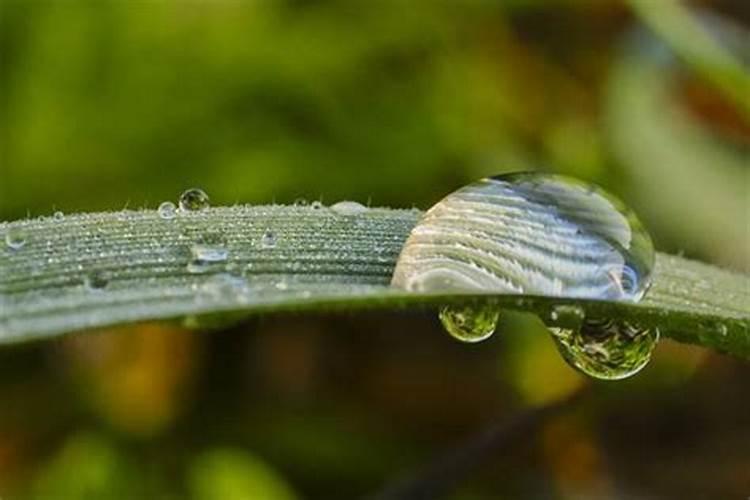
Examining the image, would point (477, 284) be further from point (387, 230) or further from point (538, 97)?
point (538, 97)

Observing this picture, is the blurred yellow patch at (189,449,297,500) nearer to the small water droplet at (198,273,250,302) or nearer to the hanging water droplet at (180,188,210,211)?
the hanging water droplet at (180,188,210,211)

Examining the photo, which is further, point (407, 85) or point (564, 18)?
point (564, 18)

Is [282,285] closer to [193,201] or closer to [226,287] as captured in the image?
[226,287]

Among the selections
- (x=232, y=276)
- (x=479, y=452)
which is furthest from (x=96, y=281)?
(x=479, y=452)

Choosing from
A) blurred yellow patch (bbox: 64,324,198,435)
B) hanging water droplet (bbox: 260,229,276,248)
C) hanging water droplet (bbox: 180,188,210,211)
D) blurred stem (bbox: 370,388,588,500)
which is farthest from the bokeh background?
hanging water droplet (bbox: 260,229,276,248)

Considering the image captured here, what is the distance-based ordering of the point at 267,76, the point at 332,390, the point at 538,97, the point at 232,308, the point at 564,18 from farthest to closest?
the point at 564,18
the point at 538,97
the point at 267,76
the point at 332,390
the point at 232,308

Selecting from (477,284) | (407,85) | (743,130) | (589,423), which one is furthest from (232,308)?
(743,130)
